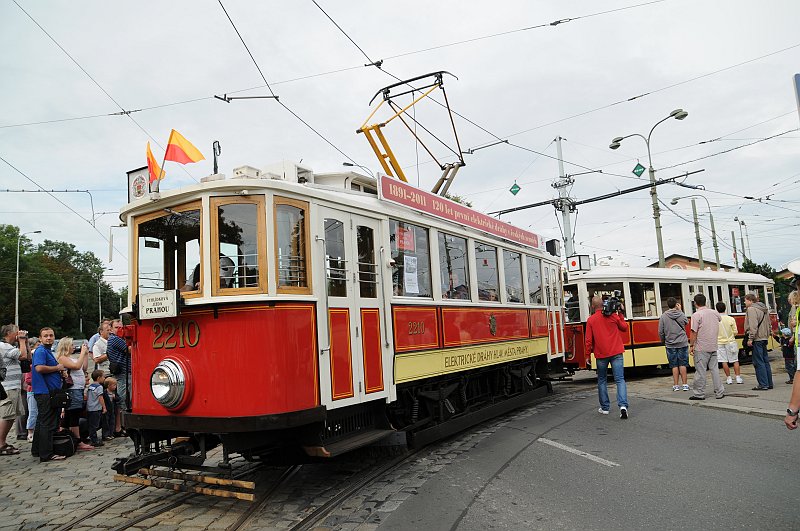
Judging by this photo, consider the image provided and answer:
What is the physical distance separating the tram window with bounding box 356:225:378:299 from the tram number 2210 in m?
1.70

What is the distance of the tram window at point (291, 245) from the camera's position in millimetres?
5203

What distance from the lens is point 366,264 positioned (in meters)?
6.14

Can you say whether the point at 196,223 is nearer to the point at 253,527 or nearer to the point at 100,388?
the point at 253,527

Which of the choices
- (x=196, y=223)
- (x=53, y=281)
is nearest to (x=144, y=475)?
(x=196, y=223)

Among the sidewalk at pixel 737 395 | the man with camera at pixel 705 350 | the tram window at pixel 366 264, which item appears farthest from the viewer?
the man with camera at pixel 705 350

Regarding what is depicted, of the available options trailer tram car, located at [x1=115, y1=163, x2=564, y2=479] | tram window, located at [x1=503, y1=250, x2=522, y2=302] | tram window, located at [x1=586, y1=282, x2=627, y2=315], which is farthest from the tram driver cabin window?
trailer tram car, located at [x1=115, y1=163, x2=564, y2=479]

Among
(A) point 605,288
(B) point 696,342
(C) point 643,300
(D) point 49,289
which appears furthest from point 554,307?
(D) point 49,289

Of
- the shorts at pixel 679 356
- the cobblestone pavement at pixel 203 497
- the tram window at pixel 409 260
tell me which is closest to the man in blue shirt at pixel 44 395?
the cobblestone pavement at pixel 203 497

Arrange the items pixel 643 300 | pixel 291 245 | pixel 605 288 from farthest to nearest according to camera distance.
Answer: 1. pixel 643 300
2. pixel 605 288
3. pixel 291 245

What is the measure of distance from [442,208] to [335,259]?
2.51 metres

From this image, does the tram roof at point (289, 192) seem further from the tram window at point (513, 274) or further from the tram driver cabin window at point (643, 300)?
the tram driver cabin window at point (643, 300)

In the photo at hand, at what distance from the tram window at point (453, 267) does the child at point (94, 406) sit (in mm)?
5379

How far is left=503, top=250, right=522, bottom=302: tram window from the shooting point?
9562 mm

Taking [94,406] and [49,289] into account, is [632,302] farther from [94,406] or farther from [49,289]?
[49,289]
